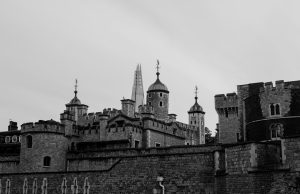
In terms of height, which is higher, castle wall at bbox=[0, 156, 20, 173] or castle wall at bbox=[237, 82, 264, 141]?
castle wall at bbox=[237, 82, 264, 141]

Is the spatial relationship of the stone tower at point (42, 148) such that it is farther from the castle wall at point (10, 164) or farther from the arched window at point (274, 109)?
the arched window at point (274, 109)

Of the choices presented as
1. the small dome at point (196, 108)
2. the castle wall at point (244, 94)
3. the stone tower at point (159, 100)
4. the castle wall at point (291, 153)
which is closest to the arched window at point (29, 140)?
the castle wall at point (244, 94)

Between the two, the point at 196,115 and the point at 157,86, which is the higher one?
the point at 157,86

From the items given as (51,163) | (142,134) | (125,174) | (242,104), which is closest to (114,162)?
(125,174)

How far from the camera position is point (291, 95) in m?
42.2

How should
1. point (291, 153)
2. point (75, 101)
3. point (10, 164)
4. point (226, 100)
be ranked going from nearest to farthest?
point (291, 153) → point (10, 164) → point (226, 100) → point (75, 101)

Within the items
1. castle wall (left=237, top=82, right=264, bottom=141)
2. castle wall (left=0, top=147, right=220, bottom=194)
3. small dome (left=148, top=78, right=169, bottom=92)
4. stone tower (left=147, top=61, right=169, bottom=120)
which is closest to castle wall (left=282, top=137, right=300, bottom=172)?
castle wall (left=0, top=147, right=220, bottom=194)

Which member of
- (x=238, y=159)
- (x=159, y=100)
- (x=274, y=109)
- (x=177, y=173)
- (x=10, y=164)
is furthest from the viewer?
(x=159, y=100)

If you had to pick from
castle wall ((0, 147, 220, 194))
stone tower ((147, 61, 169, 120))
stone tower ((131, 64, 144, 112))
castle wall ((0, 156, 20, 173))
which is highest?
stone tower ((131, 64, 144, 112))

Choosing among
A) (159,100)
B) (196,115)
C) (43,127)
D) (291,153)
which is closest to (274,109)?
(291,153)

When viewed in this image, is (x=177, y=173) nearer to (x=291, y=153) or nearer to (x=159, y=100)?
(x=291, y=153)

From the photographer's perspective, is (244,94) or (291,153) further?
(244,94)

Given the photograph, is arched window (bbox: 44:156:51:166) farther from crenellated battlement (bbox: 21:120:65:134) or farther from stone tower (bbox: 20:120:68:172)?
crenellated battlement (bbox: 21:120:65:134)

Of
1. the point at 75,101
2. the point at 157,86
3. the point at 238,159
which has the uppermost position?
the point at 157,86
